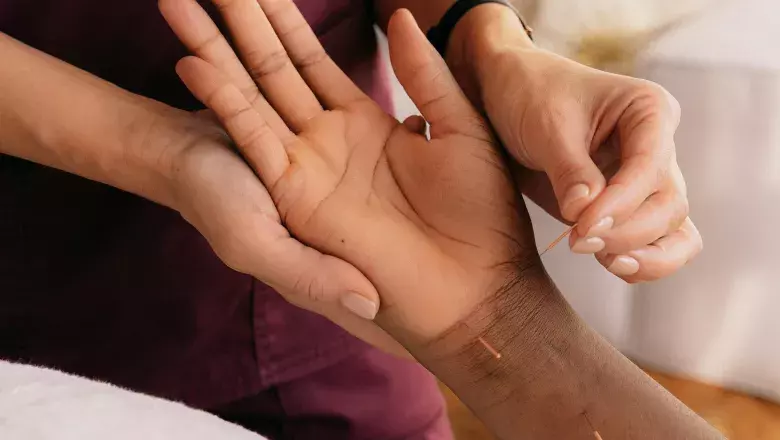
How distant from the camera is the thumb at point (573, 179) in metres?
0.44

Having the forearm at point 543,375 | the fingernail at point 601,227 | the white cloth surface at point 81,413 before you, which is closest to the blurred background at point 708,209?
the forearm at point 543,375

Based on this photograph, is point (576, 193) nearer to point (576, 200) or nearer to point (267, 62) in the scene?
point (576, 200)

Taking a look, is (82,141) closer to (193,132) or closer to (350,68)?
(193,132)

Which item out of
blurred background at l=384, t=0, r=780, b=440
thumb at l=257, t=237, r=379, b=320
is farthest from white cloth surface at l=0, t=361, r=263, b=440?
blurred background at l=384, t=0, r=780, b=440

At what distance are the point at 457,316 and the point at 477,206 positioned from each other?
0.09 metres

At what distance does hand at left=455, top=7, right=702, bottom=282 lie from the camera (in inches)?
17.5

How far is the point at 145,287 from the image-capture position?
2.30 feet

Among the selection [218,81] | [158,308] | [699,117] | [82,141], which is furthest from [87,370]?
[699,117]

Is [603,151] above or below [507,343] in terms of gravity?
above

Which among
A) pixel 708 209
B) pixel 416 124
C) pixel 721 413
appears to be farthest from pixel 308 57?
pixel 721 413

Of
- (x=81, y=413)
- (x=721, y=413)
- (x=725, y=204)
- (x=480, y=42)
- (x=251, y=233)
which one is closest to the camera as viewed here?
(x=81, y=413)

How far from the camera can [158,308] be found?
0.70 metres

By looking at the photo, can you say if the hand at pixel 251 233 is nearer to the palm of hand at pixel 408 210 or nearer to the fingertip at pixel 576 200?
→ the palm of hand at pixel 408 210

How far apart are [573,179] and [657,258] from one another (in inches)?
3.6
